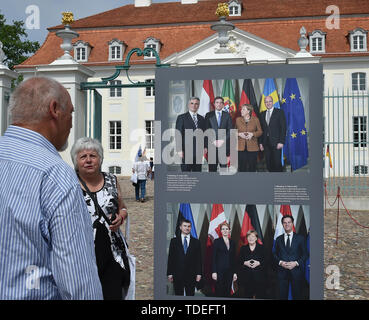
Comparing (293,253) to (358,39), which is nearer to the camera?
(293,253)

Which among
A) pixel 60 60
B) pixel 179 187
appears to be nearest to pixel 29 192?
pixel 179 187

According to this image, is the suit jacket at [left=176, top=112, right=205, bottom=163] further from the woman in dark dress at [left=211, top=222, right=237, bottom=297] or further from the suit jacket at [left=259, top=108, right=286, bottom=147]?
the woman in dark dress at [left=211, top=222, right=237, bottom=297]

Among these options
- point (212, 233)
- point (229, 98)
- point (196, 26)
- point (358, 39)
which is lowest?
point (212, 233)

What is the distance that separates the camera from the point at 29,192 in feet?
4.65

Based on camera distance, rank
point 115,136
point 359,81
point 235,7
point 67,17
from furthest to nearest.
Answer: point 235,7
point 115,136
point 359,81
point 67,17

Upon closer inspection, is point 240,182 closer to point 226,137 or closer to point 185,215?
point 226,137

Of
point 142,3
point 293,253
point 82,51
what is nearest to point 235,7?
point 142,3

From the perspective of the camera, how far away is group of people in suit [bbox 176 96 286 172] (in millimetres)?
3402

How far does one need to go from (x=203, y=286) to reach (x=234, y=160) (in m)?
1.08

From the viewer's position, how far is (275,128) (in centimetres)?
340

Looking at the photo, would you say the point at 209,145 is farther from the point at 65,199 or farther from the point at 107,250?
the point at 65,199

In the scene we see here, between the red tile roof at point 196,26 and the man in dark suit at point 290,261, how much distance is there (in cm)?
2647

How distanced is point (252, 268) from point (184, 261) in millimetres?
569

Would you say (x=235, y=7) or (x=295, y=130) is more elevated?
(x=235, y=7)
